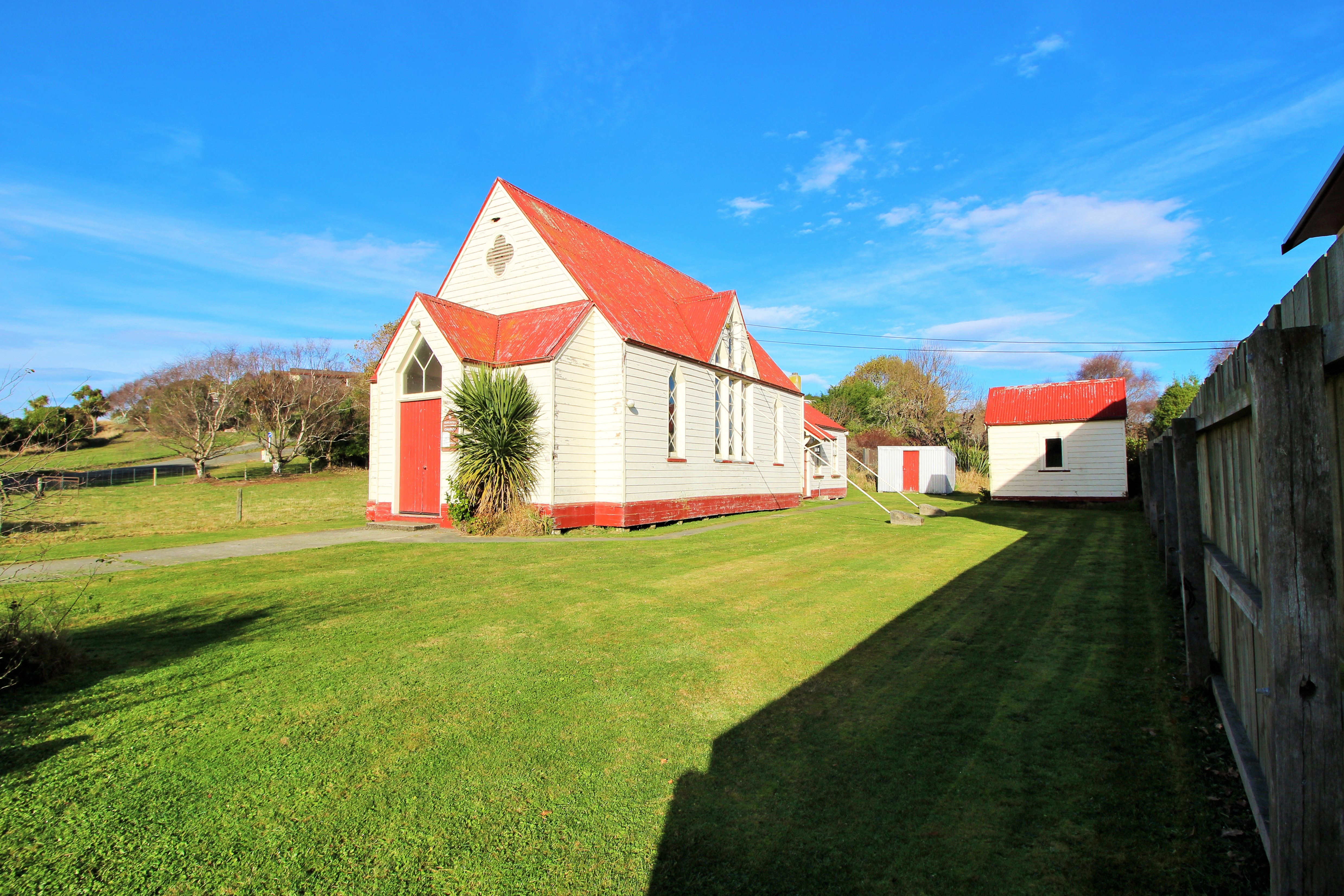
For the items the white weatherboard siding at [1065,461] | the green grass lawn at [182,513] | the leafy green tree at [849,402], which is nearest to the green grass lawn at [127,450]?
the green grass lawn at [182,513]

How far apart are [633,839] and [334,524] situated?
49.6ft

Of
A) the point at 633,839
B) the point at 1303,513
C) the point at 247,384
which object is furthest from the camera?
the point at 247,384

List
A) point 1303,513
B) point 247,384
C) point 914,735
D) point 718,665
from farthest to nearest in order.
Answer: point 247,384
point 718,665
point 914,735
point 1303,513

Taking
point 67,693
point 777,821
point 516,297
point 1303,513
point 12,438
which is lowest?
point 777,821

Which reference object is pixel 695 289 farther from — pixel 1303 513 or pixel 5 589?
pixel 1303 513

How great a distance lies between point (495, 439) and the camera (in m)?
13.6

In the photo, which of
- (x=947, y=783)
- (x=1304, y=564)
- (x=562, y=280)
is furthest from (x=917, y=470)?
(x=1304, y=564)

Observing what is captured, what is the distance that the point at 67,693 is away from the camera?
Result: 4152mm

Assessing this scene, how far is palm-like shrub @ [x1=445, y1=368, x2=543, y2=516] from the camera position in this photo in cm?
1363

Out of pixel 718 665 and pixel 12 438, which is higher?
pixel 12 438

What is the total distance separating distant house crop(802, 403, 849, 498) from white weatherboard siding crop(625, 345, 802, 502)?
433 centimetres

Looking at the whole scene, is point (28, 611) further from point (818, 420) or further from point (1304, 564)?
point (818, 420)

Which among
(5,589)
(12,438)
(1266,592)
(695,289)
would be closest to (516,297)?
(695,289)

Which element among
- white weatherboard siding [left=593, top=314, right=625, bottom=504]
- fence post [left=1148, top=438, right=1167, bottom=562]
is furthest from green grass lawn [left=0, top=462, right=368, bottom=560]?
fence post [left=1148, top=438, right=1167, bottom=562]
